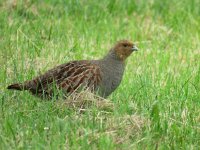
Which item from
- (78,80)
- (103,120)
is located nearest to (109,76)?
(78,80)

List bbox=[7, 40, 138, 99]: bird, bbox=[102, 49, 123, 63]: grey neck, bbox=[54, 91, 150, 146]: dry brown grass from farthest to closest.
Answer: bbox=[102, 49, 123, 63]: grey neck
bbox=[7, 40, 138, 99]: bird
bbox=[54, 91, 150, 146]: dry brown grass

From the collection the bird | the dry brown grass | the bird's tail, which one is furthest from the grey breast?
the bird's tail

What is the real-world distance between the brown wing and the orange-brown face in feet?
1.30

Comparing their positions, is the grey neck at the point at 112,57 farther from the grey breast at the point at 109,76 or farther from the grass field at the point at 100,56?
the grass field at the point at 100,56

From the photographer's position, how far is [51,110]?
6.59 meters

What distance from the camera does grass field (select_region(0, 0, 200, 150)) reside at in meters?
5.98

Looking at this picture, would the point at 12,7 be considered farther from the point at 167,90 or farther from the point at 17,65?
the point at 167,90

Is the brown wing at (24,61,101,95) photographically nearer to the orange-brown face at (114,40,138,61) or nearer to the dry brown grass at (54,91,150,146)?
the dry brown grass at (54,91,150,146)

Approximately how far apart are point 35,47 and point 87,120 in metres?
2.72

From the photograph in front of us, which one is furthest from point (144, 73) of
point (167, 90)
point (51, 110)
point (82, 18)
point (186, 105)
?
point (82, 18)

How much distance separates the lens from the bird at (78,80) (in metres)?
7.16

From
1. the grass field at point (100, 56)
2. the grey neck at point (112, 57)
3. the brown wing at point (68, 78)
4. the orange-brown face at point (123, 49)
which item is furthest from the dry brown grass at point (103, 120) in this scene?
the orange-brown face at point (123, 49)

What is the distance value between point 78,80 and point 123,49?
72cm

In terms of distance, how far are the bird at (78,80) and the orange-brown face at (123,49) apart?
169 mm
